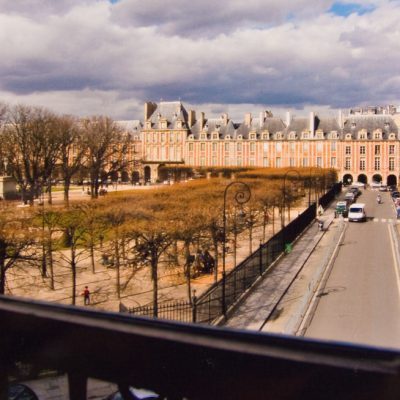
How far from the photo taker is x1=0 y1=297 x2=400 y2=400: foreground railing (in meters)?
1.16

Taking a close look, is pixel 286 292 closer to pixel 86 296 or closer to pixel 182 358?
pixel 86 296

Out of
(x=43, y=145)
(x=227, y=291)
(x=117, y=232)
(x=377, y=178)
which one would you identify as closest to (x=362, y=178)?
(x=377, y=178)

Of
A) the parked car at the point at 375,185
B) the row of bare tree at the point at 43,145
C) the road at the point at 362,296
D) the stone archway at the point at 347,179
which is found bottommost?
the road at the point at 362,296

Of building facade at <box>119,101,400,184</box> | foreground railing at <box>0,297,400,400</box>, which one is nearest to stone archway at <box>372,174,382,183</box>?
building facade at <box>119,101,400,184</box>

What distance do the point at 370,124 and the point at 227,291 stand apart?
66.2m

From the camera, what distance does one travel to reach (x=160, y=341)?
1413mm

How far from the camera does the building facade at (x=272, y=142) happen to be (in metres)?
77.9

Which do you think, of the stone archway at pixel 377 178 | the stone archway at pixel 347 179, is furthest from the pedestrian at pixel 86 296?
the stone archway at pixel 347 179

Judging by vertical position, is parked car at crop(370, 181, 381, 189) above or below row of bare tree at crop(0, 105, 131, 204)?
below

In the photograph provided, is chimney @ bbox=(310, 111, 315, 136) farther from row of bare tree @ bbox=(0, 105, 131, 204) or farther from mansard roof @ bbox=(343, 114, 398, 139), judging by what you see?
row of bare tree @ bbox=(0, 105, 131, 204)

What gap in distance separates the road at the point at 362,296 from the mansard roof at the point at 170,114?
55.4m

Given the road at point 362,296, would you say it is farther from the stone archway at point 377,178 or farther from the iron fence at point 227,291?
the stone archway at point 377,178

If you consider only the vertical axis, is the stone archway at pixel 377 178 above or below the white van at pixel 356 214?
above

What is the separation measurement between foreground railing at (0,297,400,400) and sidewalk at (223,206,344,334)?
14095 millimetres
